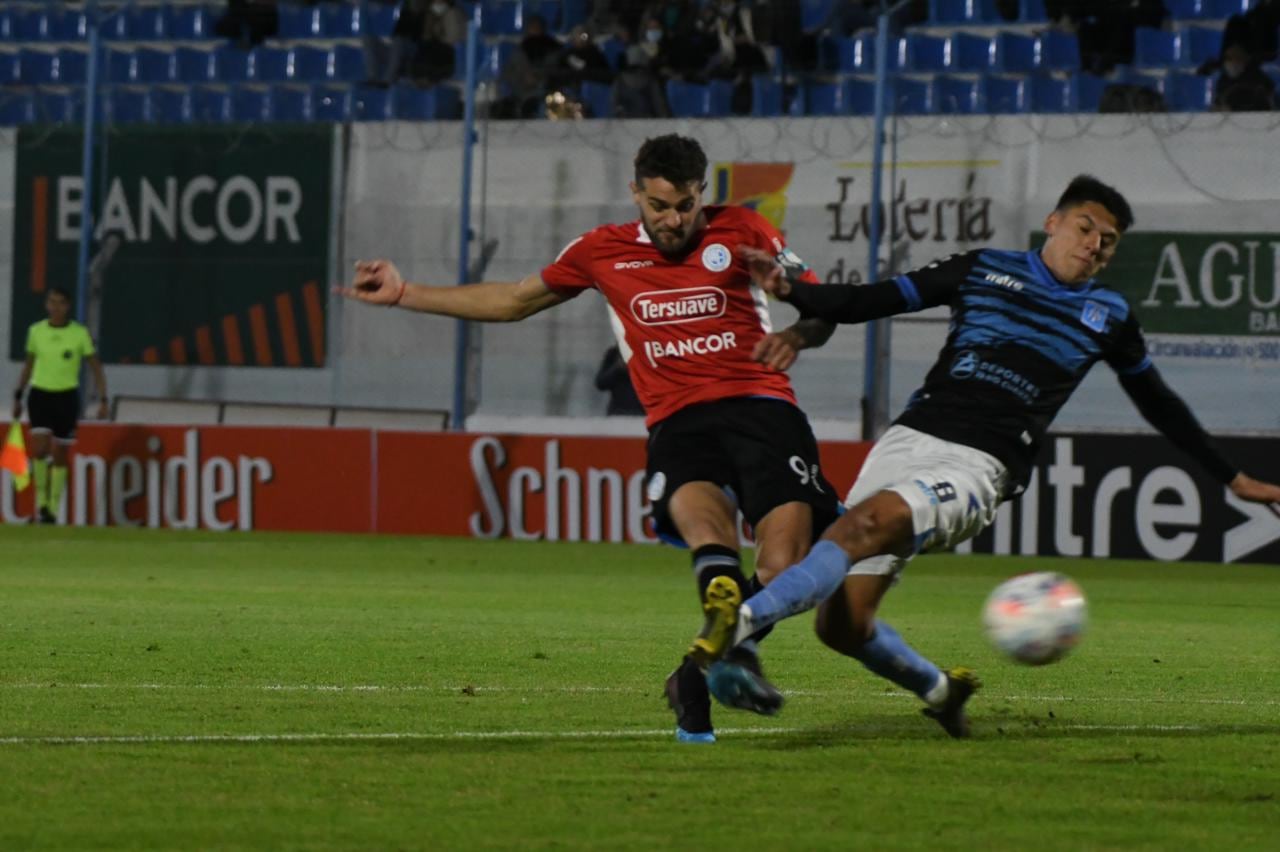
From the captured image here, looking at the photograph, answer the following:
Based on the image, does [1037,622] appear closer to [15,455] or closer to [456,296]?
[456,296]

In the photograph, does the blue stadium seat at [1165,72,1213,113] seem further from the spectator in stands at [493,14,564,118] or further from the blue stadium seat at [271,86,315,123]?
the blue stadium seat at [271,86,315,123]

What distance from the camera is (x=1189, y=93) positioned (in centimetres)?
1936

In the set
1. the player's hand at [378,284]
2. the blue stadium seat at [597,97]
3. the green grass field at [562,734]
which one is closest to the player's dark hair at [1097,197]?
the green grass field at [562,734]

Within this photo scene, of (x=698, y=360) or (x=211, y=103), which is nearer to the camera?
(x=698, y=360)

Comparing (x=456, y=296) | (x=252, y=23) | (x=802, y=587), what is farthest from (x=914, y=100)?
(x=802, y=587)

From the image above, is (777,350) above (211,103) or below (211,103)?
below

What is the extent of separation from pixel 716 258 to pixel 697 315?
186 millimetres

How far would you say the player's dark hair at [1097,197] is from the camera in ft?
23.0

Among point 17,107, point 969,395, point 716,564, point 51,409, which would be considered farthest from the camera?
point 17,107

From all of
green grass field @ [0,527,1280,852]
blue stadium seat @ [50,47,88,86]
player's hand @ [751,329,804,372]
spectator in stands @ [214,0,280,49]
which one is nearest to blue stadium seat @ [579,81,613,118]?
spectator in stands @ [214,0,280,49]

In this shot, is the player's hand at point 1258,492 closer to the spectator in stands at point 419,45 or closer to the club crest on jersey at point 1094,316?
the club crest on jersey at point 1094,316

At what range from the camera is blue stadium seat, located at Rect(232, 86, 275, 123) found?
23.6 metres

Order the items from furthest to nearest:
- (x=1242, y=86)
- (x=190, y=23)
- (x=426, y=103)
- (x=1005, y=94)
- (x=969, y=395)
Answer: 1. (x=190, y=23)
2. (x=426, y=103)
3. (x=1005, y=94)
4. (x=1242, y=86)
5. (x=969, y=395)

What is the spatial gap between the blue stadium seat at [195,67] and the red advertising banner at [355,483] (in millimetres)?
4711
